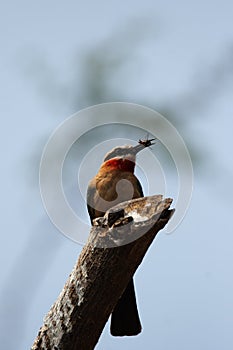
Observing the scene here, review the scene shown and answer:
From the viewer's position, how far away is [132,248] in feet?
10.7

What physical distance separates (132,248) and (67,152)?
62 centimetres

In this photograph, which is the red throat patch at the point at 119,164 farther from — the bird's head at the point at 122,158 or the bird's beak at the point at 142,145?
the bird's beak at the point at 142,145

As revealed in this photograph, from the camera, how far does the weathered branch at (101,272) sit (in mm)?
3270

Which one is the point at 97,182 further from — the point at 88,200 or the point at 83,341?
the point at 83,341

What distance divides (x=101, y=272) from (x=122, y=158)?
8.43 feet

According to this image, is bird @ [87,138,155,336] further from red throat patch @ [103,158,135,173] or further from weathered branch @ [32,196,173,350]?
weathered branch @ [32,196,173,350]

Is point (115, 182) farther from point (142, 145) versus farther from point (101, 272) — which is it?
point (101, 272)

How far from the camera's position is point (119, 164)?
18.9 ft

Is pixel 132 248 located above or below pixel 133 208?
below

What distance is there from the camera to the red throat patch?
18.9 feet

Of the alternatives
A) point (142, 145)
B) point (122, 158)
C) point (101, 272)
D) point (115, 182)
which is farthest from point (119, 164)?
point (101, 272)

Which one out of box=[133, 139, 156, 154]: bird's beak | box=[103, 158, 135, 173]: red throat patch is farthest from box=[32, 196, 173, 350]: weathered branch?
box=[103, 158, 135, 173]: red throat patch

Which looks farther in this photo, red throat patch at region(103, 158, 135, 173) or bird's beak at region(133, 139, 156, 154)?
red throat patch at region(103, 158, 135, 173)

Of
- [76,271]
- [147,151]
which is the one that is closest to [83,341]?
[76,271]
